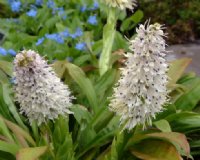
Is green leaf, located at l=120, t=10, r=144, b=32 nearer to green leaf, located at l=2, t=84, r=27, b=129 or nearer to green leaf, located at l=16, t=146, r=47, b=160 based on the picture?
green leaf, located at l=2, t=84, r=27, b=129

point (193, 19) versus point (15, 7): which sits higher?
point (15, 7)

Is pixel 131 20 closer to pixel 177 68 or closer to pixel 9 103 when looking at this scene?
pixel 177 68

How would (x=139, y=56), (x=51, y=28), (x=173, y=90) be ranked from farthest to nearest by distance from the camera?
(x=51, y=28), (x=173, y=90), (x=139, y=56)

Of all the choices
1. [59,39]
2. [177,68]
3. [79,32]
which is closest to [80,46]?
[59,39]

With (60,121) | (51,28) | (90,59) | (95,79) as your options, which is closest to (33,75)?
(60,121)

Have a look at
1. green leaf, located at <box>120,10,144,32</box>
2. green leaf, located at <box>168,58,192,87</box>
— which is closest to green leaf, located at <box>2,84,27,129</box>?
green leaf, located at <box>168,58,192,87</box>

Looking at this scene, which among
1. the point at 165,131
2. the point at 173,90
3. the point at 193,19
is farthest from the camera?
the point at 193,19

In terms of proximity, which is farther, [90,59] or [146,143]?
[90,59]

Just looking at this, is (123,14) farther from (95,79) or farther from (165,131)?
(165,131)
